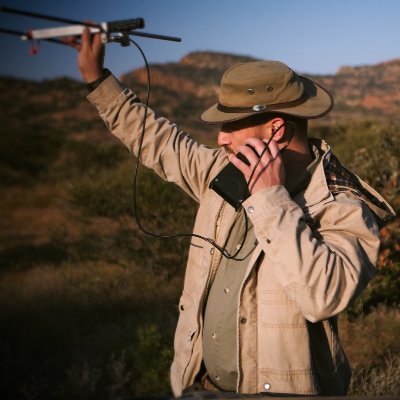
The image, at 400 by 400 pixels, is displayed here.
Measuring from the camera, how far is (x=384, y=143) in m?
7.51

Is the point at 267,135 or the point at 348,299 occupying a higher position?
the point at 267,135

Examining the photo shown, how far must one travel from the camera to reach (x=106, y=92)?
2.94 m

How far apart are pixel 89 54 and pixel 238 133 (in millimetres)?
720

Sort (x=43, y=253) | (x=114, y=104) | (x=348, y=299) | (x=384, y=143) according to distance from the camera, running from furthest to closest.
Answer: (x=43, y=253), (x=384, y=143), (x=114, y=104), (x=348, y=299)

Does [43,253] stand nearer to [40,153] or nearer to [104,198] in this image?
[104,198]

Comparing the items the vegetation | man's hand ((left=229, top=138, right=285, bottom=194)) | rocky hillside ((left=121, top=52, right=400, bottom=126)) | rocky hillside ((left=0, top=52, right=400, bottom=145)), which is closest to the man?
man's hand ((left=229, top=138, right=285, bottom=194))

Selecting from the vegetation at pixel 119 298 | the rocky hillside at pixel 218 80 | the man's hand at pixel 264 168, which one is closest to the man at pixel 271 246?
the man's hand at pixel 264 168

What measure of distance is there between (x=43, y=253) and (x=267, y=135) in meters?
12.9

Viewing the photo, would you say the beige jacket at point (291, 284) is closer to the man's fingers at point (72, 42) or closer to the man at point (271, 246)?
the man at point (271, 246)

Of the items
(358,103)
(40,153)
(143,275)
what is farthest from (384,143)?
(358,103)

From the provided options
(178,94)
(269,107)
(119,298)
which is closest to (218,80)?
(178,94)

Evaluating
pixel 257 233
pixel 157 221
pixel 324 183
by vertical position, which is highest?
pixel 324 183

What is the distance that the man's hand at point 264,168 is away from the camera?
2300mm

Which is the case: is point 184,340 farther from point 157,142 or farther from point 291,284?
point 157,142
